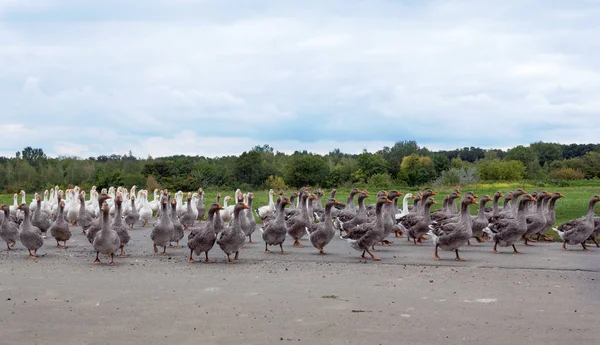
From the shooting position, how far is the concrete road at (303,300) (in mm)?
8953

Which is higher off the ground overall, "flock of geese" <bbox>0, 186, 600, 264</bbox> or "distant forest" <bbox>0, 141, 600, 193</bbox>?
"distant forest" <bbox>0, 141, 600, 193</bbox>

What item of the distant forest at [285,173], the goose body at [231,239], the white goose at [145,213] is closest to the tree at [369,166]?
the distant forest at [285,173]

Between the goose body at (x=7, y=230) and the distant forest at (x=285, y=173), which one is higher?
the distant forest at (x=285, y=173)

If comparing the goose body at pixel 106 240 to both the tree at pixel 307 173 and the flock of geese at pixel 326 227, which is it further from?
the tree at pixel 307 173

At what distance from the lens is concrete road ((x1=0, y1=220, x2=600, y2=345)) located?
895cm

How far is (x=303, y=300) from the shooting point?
1112 cm

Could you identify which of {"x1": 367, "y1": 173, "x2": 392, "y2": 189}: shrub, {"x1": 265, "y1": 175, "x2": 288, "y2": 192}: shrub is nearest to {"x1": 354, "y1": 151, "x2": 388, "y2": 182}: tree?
{"x1": 367, "y1": 173, "x2": 392, "y2": 189}: shrub

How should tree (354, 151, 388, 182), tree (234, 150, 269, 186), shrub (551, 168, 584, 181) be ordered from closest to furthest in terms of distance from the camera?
shrub (551, 168, 584, 181), tree (354, 151, 388, 182), tree (234, 150, 269, 186)

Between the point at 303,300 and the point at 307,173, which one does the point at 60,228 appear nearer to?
the point at 303,300

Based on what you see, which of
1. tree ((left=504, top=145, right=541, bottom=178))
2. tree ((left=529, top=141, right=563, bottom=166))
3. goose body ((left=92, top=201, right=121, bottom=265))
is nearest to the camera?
goose body ((left=92, top=201, right=121, bottom=265))

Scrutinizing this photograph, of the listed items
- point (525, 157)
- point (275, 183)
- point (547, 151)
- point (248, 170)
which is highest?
point (547, 151)

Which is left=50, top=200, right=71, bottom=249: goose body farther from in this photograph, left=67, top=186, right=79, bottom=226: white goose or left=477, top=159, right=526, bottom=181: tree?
left=477, top=159, right=526, bottom=181: tree

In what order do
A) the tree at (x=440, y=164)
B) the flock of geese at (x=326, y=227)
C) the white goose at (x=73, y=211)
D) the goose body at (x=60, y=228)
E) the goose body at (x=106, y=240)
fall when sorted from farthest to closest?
1. the tree at (x=440, y=164)
2. the white goose at (x=73, y=211)
3. the goose body at (x=60, y=228)
4. the flock of geese at (x=326, y=227)
5. the goose body at (x=106, y=240)

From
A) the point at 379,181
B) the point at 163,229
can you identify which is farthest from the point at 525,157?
the point at 163,229
